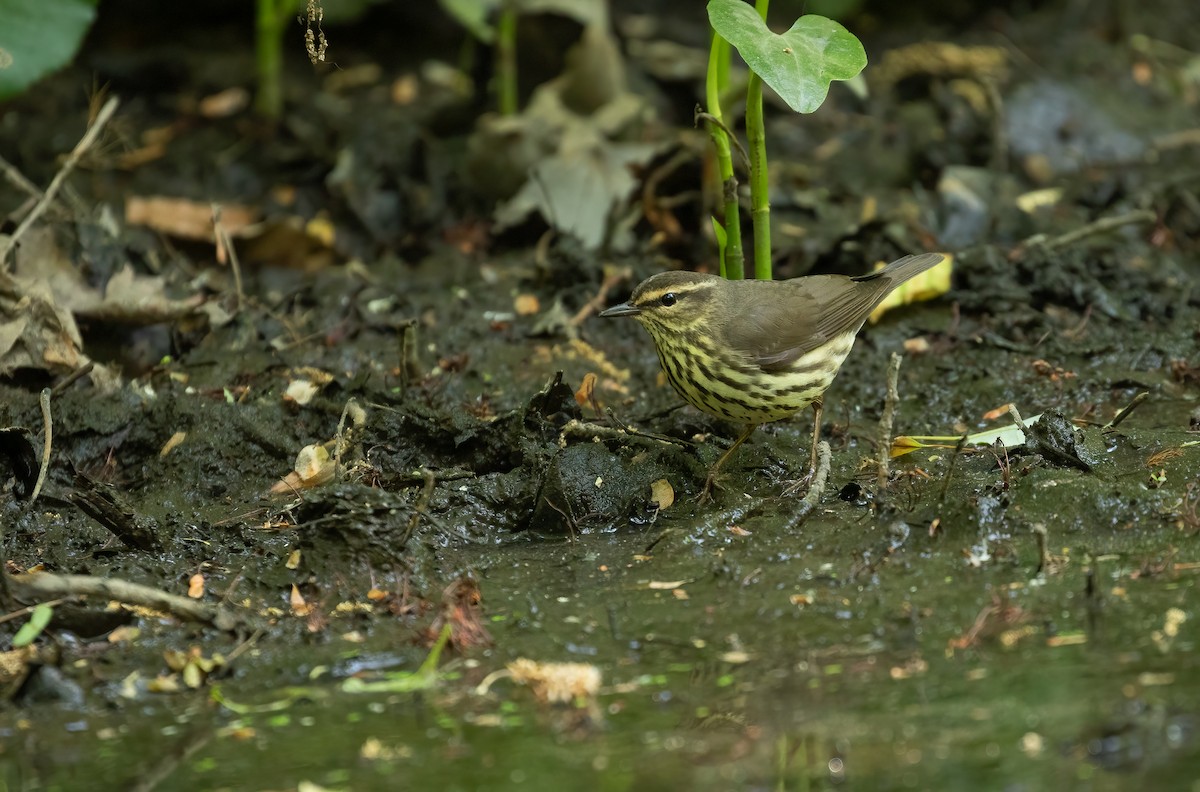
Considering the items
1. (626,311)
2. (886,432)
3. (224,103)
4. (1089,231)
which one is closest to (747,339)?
(626,311)

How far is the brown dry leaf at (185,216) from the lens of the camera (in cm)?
731

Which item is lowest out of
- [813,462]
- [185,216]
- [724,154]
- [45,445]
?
[813,462]

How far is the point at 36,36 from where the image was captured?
266 inches

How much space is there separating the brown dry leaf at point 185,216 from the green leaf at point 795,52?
3.53 m

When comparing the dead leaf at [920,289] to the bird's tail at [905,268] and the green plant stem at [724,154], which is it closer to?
the bird's tail at [905,268]

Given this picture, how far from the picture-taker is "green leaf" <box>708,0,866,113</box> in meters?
4.50

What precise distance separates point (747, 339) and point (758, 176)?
0.64m

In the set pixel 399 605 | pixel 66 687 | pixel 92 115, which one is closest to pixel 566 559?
pixel 399 605

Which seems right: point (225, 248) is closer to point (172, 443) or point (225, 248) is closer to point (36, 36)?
point (36, 36)

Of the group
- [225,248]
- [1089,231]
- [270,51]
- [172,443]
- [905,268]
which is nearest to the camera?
[172,443]

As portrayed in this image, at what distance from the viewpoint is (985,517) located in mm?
4543

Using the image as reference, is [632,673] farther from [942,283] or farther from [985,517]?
[942,283]

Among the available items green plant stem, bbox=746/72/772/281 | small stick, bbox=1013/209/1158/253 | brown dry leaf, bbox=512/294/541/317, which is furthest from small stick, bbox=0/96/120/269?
small stick, bbox=1013/209/1158/253

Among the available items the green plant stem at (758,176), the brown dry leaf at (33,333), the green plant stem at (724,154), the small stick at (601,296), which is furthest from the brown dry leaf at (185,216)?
the green plant stem at (758,176)
